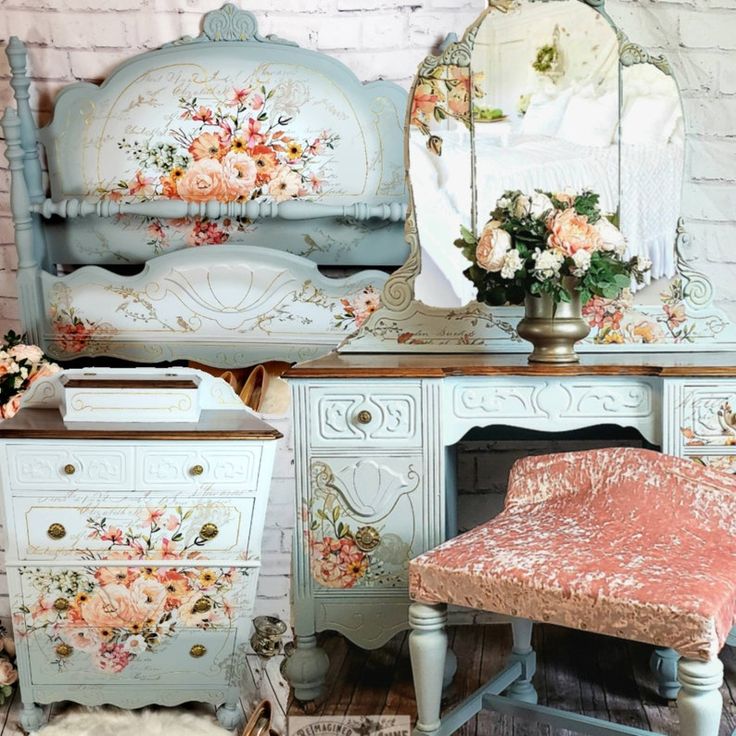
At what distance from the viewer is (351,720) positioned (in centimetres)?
242

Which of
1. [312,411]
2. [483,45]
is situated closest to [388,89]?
[483,45]

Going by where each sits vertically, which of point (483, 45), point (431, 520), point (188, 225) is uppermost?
point (483, 45)

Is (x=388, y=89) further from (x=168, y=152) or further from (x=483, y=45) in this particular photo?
(x=168, y=152)

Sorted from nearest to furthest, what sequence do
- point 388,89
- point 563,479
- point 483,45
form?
point 563,479, point 483,45, point 388,89

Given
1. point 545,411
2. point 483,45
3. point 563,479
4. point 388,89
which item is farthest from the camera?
point 388,89

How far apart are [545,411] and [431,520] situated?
1.21 ft

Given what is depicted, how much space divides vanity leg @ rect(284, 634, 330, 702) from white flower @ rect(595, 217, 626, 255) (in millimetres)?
1148

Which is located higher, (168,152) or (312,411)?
(168,152)

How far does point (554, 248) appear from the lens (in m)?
2.27

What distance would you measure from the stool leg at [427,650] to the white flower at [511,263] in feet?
2.47

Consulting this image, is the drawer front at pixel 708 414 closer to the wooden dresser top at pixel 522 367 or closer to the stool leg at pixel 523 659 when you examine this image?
the wooden dresser top at pixel 522 367

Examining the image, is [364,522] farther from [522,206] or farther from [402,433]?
[522,206]

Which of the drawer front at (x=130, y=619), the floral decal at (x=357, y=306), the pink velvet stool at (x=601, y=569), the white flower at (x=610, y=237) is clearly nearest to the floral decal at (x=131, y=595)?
the drawer front at (x=130, y=619)

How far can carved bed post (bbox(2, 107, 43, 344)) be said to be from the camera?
9.27 ft
